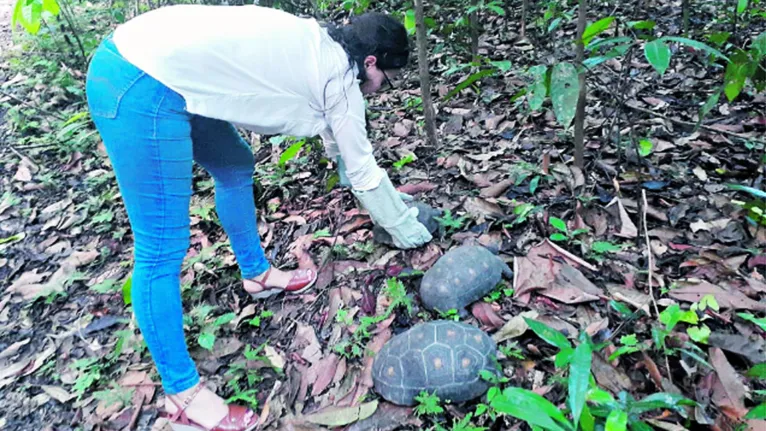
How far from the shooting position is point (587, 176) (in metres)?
3.46

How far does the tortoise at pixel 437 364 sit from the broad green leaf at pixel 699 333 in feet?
2.83

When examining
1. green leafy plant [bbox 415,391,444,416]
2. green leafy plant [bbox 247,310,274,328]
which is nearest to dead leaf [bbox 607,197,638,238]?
green leafy plant [bbox 415,391,444,416]

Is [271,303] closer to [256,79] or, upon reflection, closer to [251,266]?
[251,266]

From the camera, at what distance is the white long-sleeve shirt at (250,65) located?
6.89 feet

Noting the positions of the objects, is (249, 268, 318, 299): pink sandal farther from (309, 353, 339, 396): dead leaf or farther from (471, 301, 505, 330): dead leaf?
(471, 301, 505, 330): dead leaf

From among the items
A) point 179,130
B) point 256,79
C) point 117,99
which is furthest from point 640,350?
point 117,99

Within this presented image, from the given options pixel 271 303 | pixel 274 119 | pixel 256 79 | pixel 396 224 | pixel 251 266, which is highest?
pixel 256 79

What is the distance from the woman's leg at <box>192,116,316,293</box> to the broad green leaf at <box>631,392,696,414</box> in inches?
76.9

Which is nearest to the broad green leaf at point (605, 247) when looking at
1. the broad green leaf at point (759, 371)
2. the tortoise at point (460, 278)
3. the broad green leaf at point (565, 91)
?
the tortoise at point (460, 278)

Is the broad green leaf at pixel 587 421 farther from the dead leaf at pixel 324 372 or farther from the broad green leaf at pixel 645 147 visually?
the broad green leaf at pixel 645 147

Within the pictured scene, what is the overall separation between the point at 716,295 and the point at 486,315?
1.09 m

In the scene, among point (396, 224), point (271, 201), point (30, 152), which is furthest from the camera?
point (30, 152)

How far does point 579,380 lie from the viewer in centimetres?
199

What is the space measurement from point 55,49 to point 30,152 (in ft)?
7.78
